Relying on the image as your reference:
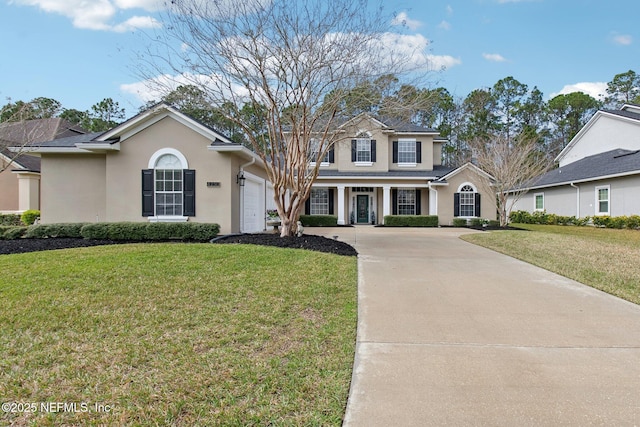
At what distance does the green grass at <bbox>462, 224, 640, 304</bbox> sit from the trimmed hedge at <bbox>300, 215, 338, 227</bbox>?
983 centimetres

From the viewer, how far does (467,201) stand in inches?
867

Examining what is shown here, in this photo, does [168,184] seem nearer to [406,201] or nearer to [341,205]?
[341,205]

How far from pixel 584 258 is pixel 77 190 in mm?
16440

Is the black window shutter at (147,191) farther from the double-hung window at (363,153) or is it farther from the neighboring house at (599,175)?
the neighboring house at (599,175)

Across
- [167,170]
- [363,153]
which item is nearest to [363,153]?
[363,153]

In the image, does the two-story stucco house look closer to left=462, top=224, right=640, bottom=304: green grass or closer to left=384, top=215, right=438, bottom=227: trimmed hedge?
left=462, top=224, right=640, bottom=304: green grass

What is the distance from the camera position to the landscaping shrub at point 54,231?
11914mm

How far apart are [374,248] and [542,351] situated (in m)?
7.61

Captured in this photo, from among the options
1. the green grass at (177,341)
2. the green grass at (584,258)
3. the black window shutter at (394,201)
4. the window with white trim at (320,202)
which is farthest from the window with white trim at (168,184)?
the black window shutter at (394,201)

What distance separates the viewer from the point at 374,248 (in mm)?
11555

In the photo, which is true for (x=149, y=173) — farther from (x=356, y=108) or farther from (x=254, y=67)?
(x=356, y=108)

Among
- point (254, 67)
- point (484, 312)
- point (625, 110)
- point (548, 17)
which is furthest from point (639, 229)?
point (254, 67)

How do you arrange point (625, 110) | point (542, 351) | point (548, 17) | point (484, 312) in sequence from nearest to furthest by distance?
point (542, 351) < point (484, 312) < point (548, 17) < point (625, 110)

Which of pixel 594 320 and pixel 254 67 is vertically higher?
pixel 254 67
